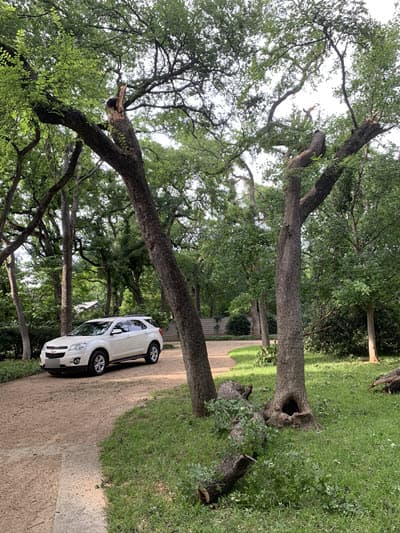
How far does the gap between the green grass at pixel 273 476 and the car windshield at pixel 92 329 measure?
5244 mm

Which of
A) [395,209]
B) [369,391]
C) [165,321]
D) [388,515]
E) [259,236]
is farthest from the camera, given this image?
[165,321]

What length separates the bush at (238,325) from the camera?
31859 millimetres

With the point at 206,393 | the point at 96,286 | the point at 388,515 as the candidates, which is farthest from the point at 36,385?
the point at 96,286

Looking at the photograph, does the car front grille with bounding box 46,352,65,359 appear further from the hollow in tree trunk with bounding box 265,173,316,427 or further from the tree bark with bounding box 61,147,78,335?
the hollow in tree trunk with bounding box 265,173,316,427

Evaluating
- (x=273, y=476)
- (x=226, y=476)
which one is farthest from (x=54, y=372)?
(x=273, y=476)

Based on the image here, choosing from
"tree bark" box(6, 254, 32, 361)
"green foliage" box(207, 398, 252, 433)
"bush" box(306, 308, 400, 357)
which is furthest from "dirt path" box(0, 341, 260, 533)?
"bush" box(306, 308, 400, 357)

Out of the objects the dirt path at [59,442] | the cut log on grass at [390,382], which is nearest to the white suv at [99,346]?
the dirt path at [59,442]

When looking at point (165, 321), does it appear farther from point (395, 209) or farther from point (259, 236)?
point (395, 209)

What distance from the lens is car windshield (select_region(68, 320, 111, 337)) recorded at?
11.6m

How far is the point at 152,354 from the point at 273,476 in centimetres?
1016

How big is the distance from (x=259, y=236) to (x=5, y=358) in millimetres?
10287

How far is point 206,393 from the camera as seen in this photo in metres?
6.18

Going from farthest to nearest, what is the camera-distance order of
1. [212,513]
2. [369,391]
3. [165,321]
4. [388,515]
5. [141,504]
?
1. [165,321]
2. [369,391]
3. [141,504]
4. [212,513]
5. [388,515]

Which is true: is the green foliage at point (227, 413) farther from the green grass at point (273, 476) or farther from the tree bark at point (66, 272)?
the tree bark at point (66, 272)
